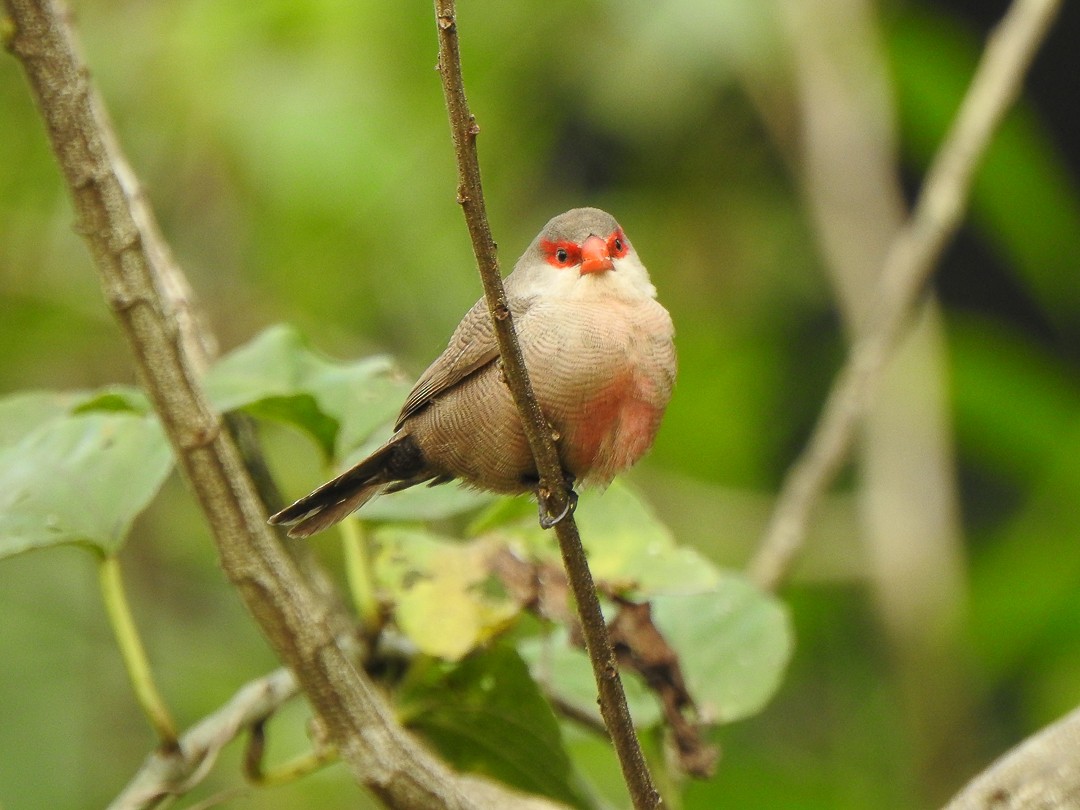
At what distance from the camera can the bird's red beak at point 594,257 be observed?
308 cm

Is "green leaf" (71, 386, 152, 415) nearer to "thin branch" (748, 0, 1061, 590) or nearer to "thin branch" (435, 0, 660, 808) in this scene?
"thin branch" (435, 0, 660, 808)

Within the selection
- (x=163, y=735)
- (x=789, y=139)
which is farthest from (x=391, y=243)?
(x=163, y=735)

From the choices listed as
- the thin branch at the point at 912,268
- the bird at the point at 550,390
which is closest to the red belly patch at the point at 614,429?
the bird at the point at 550,390

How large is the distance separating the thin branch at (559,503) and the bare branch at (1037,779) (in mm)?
630

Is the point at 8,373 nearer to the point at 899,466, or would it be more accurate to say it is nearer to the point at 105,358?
the point at 105,358

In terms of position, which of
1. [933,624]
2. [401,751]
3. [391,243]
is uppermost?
[391,243]

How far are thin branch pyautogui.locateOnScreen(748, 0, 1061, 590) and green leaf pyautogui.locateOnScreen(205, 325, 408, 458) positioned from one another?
1.76 m

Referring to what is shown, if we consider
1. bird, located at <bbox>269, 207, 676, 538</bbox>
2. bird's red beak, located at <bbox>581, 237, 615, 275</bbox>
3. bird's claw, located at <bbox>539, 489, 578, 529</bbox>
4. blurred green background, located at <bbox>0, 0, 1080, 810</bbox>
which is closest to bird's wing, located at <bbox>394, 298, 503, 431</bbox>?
bird, located at <bbox>269, 207, 676, 538</bbox>

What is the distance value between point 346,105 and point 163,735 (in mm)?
2917

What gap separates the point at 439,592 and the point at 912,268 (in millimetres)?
2557

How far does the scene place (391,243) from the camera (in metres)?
5.39

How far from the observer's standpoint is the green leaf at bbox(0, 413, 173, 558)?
8.12 feet

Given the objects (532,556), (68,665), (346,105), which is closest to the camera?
(532,556)

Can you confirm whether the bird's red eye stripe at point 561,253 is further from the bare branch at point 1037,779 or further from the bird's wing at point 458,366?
the bare branch at point 1037,779
